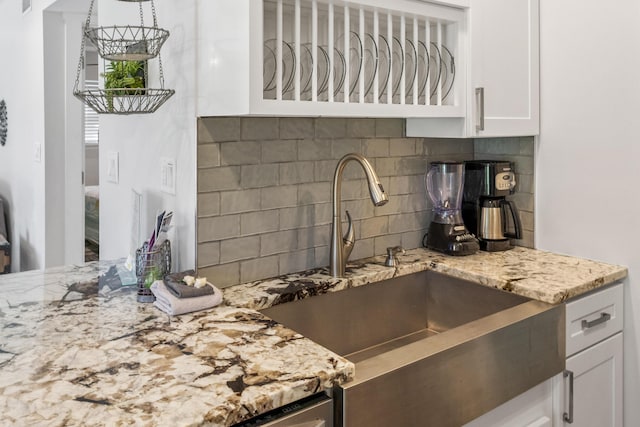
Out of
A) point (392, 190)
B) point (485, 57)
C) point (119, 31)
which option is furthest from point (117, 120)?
point (485, 57)

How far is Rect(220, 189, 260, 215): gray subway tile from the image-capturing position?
5.46 feet

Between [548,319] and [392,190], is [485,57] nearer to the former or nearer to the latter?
[392,190]

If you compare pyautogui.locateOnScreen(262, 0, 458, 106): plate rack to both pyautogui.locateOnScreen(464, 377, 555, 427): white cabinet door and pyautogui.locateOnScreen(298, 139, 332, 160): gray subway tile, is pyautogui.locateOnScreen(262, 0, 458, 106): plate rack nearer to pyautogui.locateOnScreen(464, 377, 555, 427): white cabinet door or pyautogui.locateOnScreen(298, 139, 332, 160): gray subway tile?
pyautogui.locateOnScreen(298, 139, 332, 160): gray subway tile

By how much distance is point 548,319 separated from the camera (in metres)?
1.62

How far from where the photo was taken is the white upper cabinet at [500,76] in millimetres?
1891

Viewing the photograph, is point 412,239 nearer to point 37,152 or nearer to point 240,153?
point 240,153

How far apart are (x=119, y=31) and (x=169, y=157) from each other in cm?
52

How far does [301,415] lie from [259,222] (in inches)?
31.8

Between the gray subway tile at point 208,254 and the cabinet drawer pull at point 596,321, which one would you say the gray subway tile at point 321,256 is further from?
the cabinet drawer pull at point 596,321

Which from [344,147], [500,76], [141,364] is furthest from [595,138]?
[141,364]

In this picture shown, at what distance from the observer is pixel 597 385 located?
1839mm

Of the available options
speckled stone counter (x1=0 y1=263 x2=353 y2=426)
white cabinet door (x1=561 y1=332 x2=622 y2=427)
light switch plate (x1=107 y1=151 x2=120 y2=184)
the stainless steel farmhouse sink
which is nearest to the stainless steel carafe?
the stainless steel farmhouse sink

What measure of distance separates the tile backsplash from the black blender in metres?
0.06

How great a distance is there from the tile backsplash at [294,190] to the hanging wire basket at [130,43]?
0.25 meters
